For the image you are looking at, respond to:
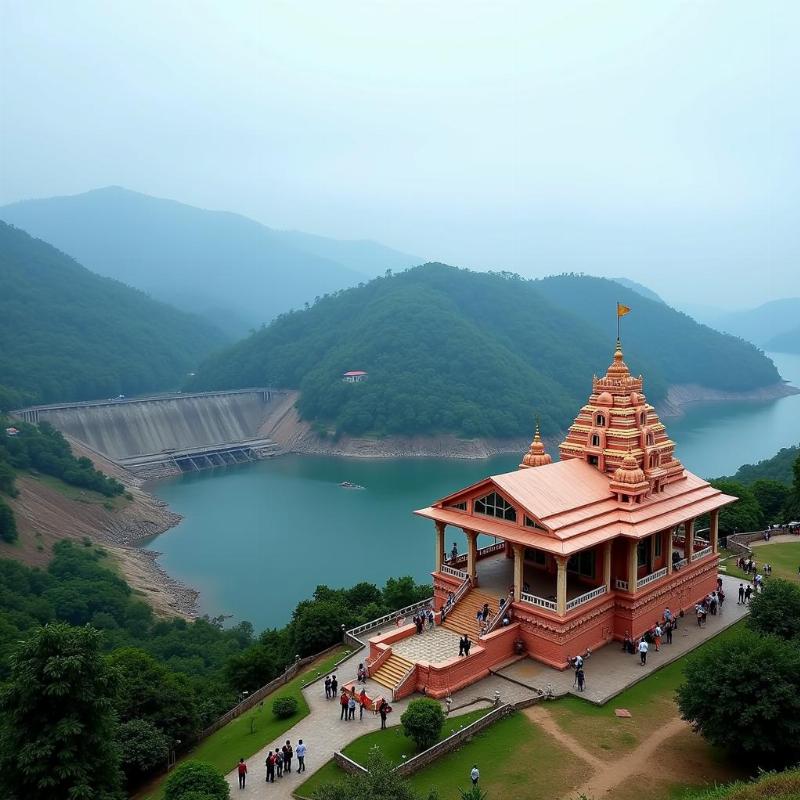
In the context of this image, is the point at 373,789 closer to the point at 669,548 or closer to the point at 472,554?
the point at 472,554

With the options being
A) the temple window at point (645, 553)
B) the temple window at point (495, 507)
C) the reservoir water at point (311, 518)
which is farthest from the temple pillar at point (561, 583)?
the reservoir water at point (311, 518)

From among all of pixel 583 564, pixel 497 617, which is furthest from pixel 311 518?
pixel 497 617

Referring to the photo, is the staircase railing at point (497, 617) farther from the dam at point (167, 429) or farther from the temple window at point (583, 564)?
the dam at point (167, 429)

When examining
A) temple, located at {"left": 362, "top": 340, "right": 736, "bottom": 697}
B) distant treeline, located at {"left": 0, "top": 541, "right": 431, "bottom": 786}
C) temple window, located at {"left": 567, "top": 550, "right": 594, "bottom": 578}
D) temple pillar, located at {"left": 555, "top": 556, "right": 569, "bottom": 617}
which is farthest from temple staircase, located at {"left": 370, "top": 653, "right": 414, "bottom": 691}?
temple window, located at {"left": 567, "top": 550, "right": 594, "bottom": 578}

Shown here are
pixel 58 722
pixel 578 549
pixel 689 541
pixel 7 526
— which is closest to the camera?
pixel 58 722

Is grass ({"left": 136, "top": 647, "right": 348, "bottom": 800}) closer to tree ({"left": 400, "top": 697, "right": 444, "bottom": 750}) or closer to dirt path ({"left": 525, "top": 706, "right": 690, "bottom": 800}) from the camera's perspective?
tree ({"left": 400, "top": 697, "right": 444, "bottom": 750})

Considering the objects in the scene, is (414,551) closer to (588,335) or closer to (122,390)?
(122,390)
